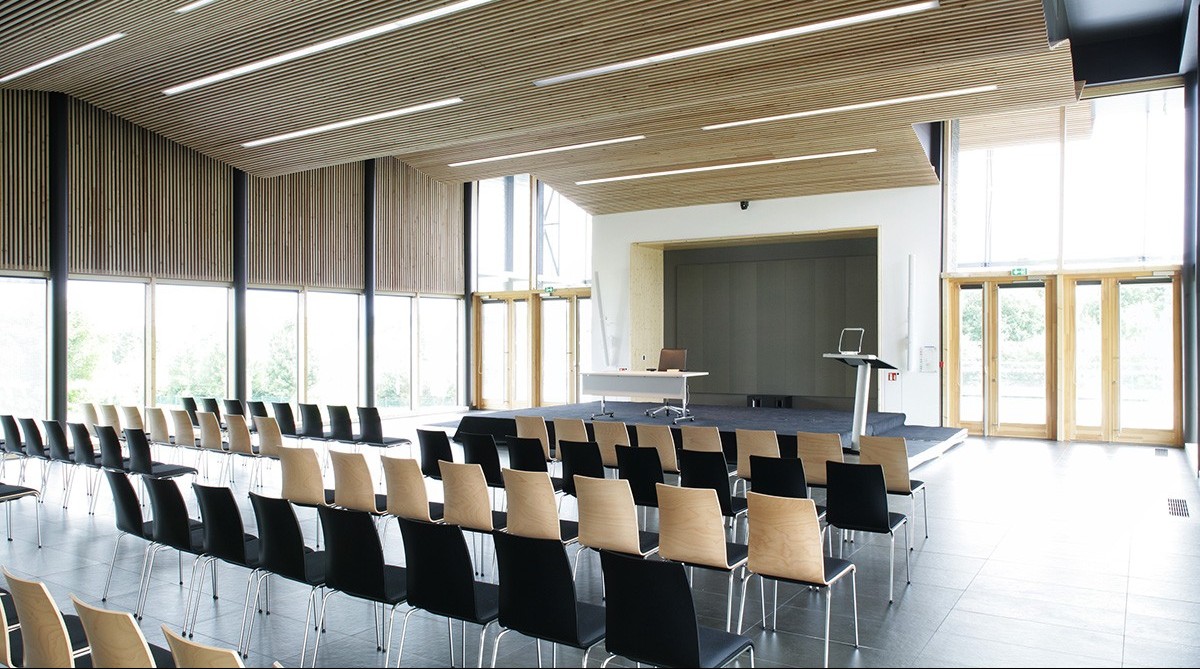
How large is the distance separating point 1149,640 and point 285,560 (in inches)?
176

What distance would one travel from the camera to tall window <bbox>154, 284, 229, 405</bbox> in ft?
42.9

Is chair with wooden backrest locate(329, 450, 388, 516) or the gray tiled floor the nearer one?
the gray tiled floor

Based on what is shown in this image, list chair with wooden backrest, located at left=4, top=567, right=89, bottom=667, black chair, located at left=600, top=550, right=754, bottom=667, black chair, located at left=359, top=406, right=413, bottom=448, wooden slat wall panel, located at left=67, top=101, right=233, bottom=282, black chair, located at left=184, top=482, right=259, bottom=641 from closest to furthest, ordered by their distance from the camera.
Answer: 1. chair with wooden backrest, located at left=4, top=567, right=89, bottom=667
2. black chair, located at left=600, top=550, right=754, bottom=667
3. black chair, located at left=184, top=482, right=259, bottom=641
4. black chair, located at left=359, top=406, right=413, bottom=448
5. wooden slat wall panel, located at left=67, top=101, right=233, bottom=282

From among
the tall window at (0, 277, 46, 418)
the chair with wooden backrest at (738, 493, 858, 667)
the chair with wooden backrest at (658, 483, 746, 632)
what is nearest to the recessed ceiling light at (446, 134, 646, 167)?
the tall window at (0, 277, 46, 418)

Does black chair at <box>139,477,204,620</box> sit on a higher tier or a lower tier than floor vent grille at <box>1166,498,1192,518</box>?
higher

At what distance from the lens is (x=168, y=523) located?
4891mm

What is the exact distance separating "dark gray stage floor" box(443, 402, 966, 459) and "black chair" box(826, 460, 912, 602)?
4.12 m

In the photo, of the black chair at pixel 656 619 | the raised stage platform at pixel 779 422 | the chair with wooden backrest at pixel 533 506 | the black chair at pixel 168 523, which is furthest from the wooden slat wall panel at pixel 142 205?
the black chair at pixel 656 619

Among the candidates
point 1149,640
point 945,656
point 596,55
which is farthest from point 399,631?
point 596,55

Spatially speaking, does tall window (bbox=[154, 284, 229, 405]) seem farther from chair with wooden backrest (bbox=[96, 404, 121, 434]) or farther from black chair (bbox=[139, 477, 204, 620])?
black chair (bbox=[139, 477, 204, 620])

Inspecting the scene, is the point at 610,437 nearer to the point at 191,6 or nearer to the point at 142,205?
the point at 191,6

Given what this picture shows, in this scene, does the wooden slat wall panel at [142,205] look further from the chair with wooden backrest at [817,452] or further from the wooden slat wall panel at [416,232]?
the chair with wooden backrest at [817,452]

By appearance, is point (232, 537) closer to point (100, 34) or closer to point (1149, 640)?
point (1149, 640)

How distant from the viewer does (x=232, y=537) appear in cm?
458
